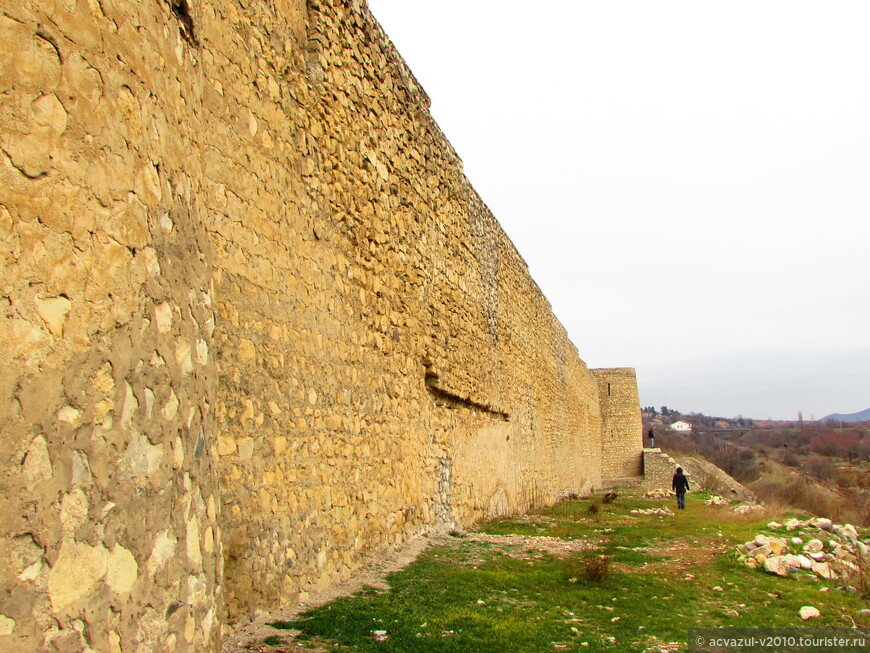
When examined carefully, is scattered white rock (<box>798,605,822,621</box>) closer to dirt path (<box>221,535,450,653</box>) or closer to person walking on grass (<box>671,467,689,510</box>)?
dirt path (<box>221,535,450,653</box>)

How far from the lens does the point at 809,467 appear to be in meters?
43.9

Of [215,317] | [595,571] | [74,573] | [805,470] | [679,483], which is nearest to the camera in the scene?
[74,573]

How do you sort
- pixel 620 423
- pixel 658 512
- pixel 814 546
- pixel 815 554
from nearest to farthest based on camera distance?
pixel 815 554 → pixel 814 546 → pixel 658 512 → pixel 620 423

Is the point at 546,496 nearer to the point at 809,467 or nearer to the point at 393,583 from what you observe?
the point at 393,583

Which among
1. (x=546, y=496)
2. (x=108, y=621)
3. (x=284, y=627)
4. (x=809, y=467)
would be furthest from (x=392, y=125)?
(x=809, y=467)

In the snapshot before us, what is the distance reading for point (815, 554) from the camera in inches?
290

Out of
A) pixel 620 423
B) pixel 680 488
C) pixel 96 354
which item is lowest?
pixel 680 488

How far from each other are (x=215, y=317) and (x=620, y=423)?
34.1 metres

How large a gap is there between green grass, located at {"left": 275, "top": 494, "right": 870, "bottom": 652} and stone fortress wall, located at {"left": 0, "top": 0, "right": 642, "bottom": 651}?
49 centimetres

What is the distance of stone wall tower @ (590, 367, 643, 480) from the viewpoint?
35.1m

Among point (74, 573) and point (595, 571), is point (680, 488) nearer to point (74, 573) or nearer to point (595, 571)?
point (595, 571)

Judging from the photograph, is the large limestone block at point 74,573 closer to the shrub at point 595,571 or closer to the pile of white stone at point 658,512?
the shrub at point 595,571

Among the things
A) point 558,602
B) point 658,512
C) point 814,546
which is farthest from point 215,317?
point 658,512

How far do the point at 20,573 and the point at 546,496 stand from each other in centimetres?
1480
